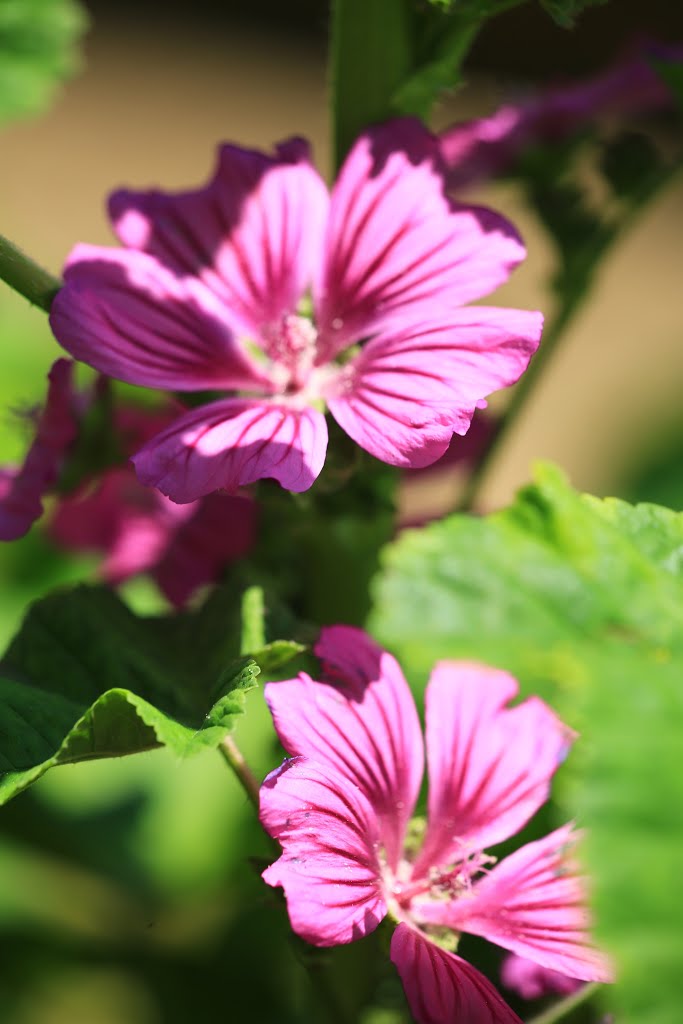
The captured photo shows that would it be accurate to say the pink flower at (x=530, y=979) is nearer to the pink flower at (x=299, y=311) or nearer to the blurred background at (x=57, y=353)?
the blurred background at (x=57, y=353)

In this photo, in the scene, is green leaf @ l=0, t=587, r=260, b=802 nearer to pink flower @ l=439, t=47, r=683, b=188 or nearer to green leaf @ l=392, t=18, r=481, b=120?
green leaf @ l=392, t=18, r=481, b=120

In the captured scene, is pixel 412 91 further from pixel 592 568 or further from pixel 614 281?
pixel 614 281

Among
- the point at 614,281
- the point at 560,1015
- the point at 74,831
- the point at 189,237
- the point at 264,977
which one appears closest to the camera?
the point at 560,1015

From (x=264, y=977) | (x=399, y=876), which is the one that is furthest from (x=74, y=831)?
(x=399, y=876)

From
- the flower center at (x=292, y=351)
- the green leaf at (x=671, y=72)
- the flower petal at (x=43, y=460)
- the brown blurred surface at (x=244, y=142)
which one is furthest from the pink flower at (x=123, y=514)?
the brown blurred surface at (x=244, y=142)

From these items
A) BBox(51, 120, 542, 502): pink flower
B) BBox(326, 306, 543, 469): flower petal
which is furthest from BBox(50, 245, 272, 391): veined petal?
BBox(326, 306, 543, 469): flower petal

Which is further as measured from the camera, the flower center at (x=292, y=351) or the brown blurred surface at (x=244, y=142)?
the brown blurred surface at (x=244, y=142)
